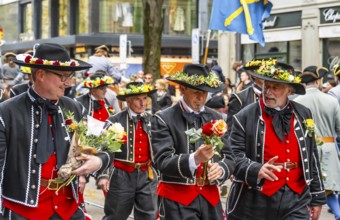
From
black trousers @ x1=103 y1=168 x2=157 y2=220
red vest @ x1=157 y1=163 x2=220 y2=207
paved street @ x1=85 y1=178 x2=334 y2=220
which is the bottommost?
paved street @ x1=85 y1=178 x2=334 y2=220

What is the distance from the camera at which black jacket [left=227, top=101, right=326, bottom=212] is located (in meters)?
6.28

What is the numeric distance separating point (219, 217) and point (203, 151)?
93cm

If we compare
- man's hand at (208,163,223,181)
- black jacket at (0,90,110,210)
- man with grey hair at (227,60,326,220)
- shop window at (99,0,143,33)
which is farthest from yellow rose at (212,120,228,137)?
shop window at (99,0,143,33)

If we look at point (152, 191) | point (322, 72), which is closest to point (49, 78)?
point (152, 191)

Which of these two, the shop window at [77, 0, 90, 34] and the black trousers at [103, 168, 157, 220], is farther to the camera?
A: the shop window at [77, 0, 90, 34]

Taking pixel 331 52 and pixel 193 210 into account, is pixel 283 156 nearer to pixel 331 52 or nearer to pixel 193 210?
pixel 193 210

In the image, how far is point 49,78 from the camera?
16.8 feet

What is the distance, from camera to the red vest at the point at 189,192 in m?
6.30

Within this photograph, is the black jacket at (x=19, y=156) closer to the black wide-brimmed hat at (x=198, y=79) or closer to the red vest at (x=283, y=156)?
the black wide-brimmed hat at (x=198, y=79)

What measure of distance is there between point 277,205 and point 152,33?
1605cm

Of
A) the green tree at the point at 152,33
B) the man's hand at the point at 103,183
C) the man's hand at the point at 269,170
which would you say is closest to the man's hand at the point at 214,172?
the man's hand at the point at 269,170

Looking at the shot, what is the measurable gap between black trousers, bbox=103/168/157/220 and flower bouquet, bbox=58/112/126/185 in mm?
3884

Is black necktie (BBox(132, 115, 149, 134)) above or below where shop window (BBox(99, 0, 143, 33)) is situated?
below

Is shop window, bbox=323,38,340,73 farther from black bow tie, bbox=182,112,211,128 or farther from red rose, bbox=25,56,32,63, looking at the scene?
red rose, bbox=25,56,32,63
